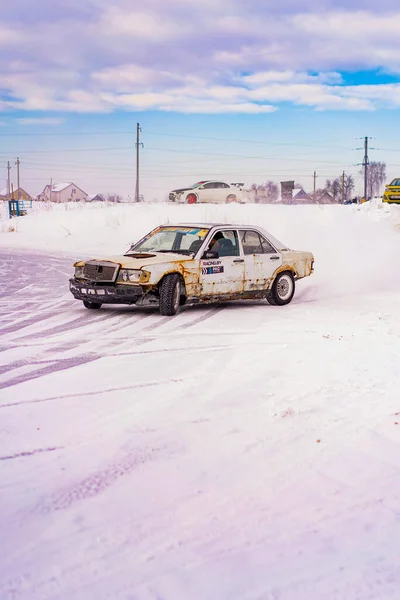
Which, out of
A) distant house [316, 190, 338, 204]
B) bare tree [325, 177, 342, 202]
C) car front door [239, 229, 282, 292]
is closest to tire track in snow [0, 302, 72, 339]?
car front door [239, 229, 282, 292]

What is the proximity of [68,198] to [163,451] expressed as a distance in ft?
481

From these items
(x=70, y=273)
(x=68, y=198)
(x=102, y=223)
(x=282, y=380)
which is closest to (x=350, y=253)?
(x=70, y=273)

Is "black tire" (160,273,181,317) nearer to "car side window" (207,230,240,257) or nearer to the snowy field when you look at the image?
the snowy field

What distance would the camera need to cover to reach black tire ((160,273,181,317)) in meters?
10.8

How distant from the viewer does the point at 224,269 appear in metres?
11.6

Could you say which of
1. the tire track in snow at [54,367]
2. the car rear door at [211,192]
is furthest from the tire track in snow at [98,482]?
the car rear door at [211,192]

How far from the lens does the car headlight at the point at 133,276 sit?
34.9 ft

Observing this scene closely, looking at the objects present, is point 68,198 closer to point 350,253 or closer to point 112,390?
point 350,253

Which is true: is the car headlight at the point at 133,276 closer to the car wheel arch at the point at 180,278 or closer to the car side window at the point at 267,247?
the car wheel arch at the point at 180,278

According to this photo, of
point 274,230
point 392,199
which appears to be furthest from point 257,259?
point 392,199

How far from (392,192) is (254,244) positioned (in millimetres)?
30366

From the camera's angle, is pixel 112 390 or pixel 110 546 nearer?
pixel 110 546

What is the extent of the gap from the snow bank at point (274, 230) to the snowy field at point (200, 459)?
33.7 ft

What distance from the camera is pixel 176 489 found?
416 centimetres
